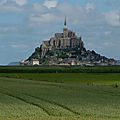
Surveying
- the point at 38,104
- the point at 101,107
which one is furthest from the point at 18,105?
the point at 101,107

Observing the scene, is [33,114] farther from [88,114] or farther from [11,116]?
[88,114]

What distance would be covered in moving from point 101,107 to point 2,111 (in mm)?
6947

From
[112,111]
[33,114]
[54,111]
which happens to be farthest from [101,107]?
[33,114]

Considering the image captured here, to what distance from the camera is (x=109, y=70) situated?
13600cm

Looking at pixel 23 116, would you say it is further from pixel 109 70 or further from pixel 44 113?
pixel 109 70

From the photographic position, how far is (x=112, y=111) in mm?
27453

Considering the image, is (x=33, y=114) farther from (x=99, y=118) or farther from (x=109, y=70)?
(x=109, y=70)

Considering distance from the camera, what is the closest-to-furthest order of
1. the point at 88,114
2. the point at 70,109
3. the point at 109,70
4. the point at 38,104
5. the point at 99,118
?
the point at 99,118 → the point at 88,114 → the point at 70,109 → the point at 38,104 → the point at 109,70

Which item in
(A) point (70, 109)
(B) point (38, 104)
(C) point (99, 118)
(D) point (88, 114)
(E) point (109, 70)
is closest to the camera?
(C) point (99, 118)

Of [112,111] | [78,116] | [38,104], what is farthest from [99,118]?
[38,104]

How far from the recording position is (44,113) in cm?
2608

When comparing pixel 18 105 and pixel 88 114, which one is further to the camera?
pixel 18 105

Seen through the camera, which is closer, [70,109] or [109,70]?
[70,109]

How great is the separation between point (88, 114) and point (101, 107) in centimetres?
375
